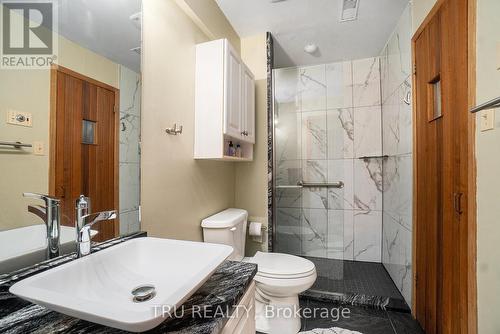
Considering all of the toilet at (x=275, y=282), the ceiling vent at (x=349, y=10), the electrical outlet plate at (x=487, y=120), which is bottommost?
the toilet at (x=275, y=282)

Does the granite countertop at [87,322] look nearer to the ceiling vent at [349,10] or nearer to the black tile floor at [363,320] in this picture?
the black tile floor at [363,320]

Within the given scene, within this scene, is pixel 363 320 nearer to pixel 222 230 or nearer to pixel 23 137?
pixel 222 230

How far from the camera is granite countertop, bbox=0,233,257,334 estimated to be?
516 millimetres

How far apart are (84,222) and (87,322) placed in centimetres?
35

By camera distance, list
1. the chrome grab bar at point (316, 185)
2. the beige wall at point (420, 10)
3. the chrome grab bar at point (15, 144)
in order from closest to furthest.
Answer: the chrome grab bar at point (15, 144) → the beige wall at point (420, 10) → the chrome grab bar at point (316, 185)

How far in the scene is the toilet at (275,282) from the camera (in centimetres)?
145

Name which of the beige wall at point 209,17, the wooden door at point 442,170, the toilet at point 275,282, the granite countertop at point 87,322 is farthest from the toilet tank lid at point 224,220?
the beige wall at point 209,17

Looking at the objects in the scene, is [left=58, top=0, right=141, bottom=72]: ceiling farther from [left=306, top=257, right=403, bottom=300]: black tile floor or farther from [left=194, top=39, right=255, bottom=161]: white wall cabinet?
[left=306, top=257, right=403, bottom=300]: black tile floor

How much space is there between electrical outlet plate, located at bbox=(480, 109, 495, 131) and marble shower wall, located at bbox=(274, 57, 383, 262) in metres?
1.46

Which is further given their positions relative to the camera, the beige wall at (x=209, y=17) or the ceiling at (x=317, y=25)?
the ceiling at (x=317, y=25)

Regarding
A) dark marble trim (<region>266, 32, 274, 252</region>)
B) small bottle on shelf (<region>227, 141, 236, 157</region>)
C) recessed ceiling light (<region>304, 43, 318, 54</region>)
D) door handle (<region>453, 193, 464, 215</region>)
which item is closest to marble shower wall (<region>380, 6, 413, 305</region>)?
door handle (<region>453, 193, 464, 215</region>)

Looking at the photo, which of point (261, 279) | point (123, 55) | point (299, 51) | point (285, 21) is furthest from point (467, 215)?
point (299, 51)

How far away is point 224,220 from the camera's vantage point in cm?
157

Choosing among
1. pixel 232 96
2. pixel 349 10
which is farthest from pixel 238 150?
pixel 349 10
